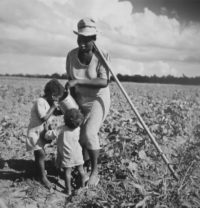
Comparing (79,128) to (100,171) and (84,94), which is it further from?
(100,171)

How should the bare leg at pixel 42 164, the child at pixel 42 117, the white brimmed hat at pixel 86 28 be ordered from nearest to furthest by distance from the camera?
the white brimmed hat at pixel 86 28 < the child at pixel 42 117 < the bare leg at pixel 42 164

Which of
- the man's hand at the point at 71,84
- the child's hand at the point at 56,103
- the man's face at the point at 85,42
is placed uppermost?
the man's face at the point at 85,42

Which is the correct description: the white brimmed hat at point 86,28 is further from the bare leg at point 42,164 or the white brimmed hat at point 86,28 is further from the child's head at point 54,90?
the bare leg at point 42,164

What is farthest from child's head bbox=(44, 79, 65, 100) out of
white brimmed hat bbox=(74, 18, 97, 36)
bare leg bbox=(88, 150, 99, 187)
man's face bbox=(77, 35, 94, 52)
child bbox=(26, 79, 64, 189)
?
bare leg bbox=(88, 150, 99, 187)

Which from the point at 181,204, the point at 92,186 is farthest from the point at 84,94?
the point at 181,204

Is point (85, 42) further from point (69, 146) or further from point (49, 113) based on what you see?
point (69, 146)

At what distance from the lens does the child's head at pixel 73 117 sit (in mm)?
3562

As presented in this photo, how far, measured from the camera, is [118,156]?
4340mm

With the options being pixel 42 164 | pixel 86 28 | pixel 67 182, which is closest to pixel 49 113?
pixel 42 164

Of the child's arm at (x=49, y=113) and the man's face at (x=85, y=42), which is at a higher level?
the man's face at (x=85, y=42)

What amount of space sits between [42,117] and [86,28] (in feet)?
3.06

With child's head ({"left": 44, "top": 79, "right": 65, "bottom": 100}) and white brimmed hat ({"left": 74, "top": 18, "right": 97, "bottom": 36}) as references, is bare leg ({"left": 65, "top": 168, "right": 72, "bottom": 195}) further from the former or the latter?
white brimmed hat ({"left": 74, "top": 18, "right": 97, "bottom": 36})

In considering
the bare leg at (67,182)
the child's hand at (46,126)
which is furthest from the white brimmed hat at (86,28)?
the bare leg at (67,182)

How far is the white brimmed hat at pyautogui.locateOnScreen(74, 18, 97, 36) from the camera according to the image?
3.46 meters
